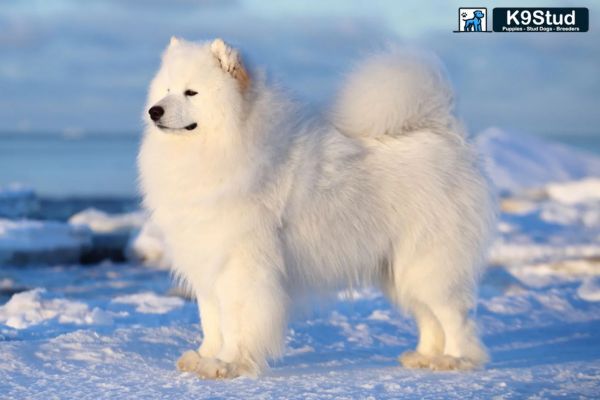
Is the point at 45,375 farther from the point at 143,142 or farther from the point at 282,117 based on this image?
the point at 282,117

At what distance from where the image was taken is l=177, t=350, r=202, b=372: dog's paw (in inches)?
191

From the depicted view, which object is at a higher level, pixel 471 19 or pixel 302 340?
pixel 471 19

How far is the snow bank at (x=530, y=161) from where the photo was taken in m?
23.5

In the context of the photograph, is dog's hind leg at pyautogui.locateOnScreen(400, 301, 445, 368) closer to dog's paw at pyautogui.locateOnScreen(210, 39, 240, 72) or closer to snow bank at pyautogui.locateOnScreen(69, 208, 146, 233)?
dog's paw at pyautogui.locateOnScreen(210, 39, 240, 72)

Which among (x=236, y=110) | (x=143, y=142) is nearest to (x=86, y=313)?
(x=143, y=142)

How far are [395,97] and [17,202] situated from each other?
42.6ft

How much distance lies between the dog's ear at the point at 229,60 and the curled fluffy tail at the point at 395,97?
2.48ft

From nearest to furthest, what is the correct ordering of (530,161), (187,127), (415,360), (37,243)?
(187,127) < (415,360) < (37,243) < (530,161)

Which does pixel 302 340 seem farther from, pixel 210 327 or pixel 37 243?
pixel 37 243

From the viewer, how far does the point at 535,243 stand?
44.9ft

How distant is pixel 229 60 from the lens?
474 cm

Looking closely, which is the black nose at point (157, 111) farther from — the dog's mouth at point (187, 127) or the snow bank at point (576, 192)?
the snow bank at point (576, 192)

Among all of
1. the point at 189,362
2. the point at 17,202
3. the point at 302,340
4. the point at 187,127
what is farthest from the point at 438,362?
the point at 17,202

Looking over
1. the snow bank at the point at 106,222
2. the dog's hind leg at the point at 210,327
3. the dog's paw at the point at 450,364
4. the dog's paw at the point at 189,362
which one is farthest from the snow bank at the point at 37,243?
the dog's paw at the point at 450,364
